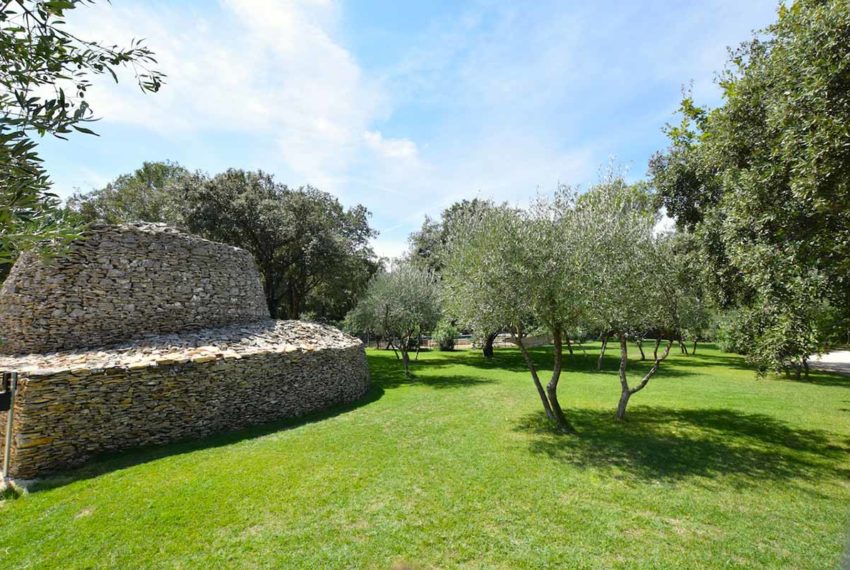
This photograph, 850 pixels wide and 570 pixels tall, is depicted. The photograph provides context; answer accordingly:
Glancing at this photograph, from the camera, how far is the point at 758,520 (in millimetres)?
6199

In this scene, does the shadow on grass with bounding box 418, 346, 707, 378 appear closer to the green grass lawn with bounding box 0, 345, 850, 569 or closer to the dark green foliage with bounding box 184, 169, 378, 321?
the dark green foliage with bounding box 184, 169, 378, 321

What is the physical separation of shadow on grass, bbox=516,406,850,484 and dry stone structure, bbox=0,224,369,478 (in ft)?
27.4

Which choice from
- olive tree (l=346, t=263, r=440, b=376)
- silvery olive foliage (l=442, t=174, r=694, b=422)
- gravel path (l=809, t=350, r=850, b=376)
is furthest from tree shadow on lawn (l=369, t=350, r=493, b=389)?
gravel path (l=809, t=350, r=850, b=376)

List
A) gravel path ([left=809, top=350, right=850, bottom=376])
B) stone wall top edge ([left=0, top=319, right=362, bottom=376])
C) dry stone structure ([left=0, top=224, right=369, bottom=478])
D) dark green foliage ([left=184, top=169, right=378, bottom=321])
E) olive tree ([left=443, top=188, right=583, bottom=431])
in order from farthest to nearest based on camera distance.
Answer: gravel path ([left=809, top=350, right=850, bottom=376]), dark green foliage ([left=184, top=169, right=378, bottom=321]), olive tree ([left=443, top=188, right=583, bottom=431]), stone wall top edge ([left=0, top=319, right=362, bottom=376]), dry stone structure ([left=0, top=224, right=369, bottom=478])

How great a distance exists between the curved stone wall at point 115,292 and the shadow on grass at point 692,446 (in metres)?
12.5

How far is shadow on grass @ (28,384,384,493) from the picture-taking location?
25.3 ft

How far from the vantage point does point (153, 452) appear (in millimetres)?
9070

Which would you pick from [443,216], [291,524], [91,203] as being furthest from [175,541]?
[91,203]

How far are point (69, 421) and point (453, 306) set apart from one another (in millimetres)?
10184

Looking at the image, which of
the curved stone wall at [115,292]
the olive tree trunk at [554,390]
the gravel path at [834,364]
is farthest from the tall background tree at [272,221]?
the gravel path at [834,364]

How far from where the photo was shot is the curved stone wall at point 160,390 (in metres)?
7.99

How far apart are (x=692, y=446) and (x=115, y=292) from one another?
18.1 metres

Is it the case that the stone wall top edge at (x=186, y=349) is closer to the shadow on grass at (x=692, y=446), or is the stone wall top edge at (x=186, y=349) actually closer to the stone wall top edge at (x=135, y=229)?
the stone wall top edge at (x=135, y=229)

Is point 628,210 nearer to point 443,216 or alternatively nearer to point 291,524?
point 291,524
